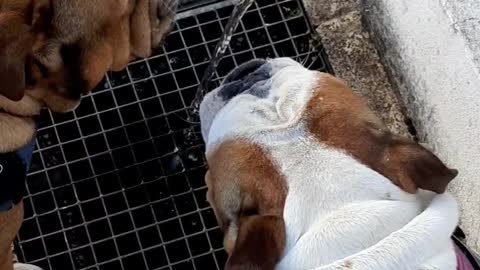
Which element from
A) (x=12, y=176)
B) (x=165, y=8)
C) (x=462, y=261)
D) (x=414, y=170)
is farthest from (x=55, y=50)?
(x=462, y=261)

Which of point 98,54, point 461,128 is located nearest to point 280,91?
point 98,54

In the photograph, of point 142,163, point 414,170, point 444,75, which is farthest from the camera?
point 142,163

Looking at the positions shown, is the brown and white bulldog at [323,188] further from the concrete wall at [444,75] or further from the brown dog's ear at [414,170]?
the concrete wall at [444,75]

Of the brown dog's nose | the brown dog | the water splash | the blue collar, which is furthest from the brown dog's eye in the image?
the water splash

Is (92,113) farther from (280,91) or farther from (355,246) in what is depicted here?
(355,246)

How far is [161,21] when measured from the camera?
12.0 ft

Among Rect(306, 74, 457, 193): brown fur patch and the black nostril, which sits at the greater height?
Rect(306, 74, 457, 193): brown fur patch

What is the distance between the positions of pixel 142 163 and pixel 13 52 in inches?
50.3

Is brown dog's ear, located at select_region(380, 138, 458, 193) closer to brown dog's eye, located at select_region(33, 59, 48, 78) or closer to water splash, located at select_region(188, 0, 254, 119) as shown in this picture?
brown dog's eye, located at select_region(33, 59, 48, 78)

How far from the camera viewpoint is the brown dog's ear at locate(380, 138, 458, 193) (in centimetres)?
294

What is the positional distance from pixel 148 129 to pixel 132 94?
6.8 inches

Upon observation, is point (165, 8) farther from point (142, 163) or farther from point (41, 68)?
point (142, 163)

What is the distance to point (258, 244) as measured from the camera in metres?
2.81

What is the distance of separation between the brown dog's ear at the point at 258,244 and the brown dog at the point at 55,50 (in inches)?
30.4
